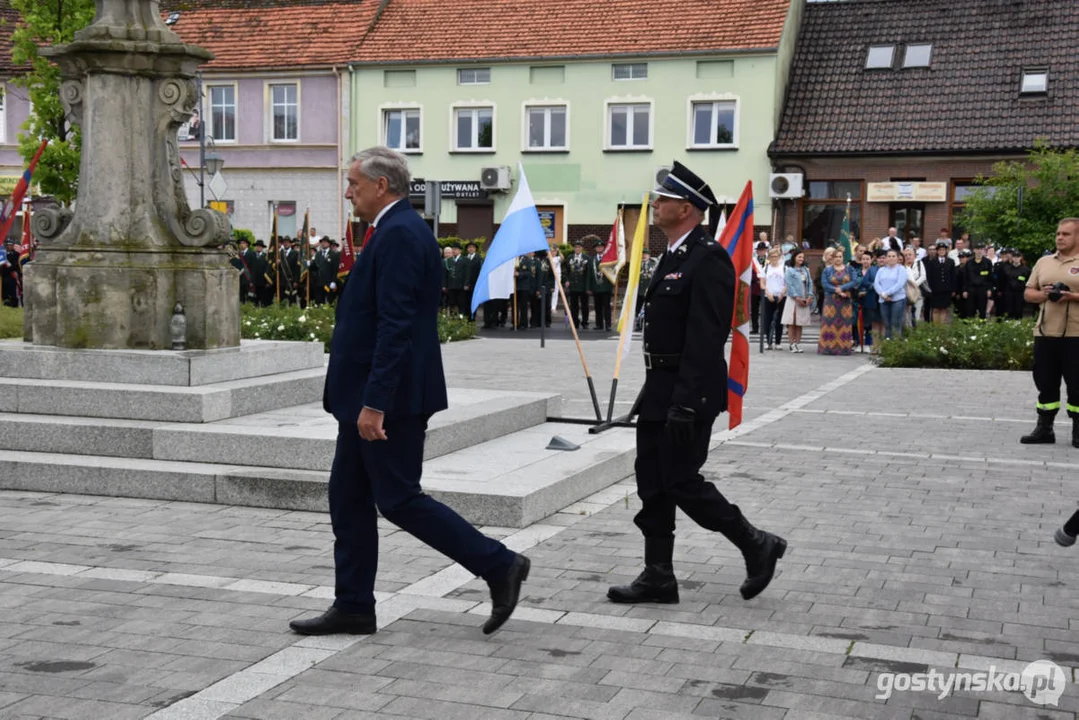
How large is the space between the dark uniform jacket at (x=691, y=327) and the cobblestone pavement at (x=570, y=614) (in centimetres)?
94

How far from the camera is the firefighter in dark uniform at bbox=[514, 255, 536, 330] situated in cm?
3116

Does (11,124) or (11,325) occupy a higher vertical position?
(11,124)

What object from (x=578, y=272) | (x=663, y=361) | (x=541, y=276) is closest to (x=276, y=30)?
(x=541, y=276)

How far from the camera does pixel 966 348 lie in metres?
19.8

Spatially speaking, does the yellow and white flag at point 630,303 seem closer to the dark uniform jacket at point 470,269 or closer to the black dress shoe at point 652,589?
the black dress shoe at point 652,589

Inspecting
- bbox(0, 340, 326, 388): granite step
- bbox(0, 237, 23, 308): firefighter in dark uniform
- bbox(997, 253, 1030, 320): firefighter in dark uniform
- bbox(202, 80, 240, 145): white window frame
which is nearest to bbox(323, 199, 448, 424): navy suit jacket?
bbox(0, 340, 326, 388): granite step

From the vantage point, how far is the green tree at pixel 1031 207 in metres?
28.2

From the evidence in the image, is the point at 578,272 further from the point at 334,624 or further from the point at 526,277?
the point at 334,624

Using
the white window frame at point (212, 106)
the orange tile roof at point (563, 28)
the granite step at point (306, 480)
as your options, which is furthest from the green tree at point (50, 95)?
the granite step at point (306, 480)

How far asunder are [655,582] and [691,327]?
3.81 feet

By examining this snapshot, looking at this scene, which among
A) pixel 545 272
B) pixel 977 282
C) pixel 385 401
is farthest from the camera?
pixel 545 272

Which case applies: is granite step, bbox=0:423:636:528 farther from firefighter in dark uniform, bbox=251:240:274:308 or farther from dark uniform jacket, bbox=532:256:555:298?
firefighter in dark uniform, bbox=251:240:274:308

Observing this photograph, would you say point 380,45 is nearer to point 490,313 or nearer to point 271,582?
point 490,313

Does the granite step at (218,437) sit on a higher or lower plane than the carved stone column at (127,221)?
lower
